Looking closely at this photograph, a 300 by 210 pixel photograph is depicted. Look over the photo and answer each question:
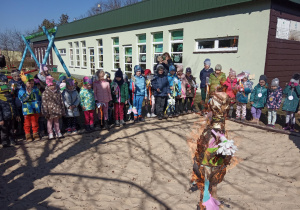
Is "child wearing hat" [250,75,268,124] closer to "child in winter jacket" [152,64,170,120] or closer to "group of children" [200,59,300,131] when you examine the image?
"group of children" [200,59,300,131]

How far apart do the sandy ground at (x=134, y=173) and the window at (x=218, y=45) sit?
4.62 metres

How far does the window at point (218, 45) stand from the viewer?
360 inches

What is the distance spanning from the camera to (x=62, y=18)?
164 feet

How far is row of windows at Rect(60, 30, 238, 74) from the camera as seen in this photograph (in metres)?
9.73

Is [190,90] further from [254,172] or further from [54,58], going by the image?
[54,58]

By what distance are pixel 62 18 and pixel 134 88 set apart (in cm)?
5136

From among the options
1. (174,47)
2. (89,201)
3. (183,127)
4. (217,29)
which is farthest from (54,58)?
(89,201)

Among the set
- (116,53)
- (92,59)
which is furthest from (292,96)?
(92,59)

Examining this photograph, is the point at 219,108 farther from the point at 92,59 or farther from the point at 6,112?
the point at 92,59

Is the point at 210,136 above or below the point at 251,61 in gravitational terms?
below

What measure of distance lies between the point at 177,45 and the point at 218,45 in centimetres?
258

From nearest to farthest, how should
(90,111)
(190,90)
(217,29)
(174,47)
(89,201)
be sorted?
(89,201) < (90,111) < (190,90) < (217,29) < (174,47)

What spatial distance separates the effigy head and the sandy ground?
1463 millimetres

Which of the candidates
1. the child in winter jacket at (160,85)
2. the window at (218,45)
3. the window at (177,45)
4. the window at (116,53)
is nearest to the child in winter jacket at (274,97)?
the child in winter jacket at (160,85)
